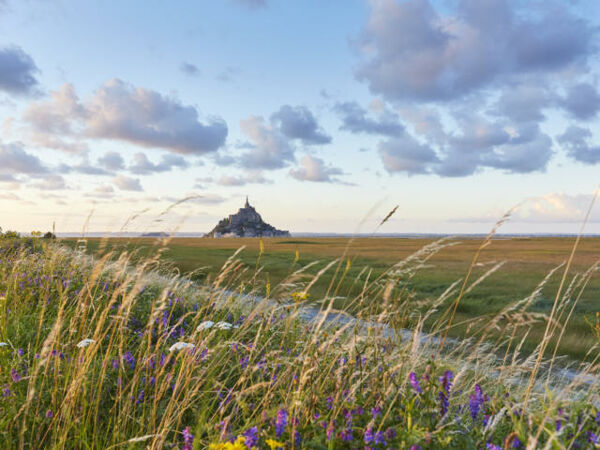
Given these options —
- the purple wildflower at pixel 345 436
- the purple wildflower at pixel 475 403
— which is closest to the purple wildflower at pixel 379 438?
the purple wildflower at pixel 345 436

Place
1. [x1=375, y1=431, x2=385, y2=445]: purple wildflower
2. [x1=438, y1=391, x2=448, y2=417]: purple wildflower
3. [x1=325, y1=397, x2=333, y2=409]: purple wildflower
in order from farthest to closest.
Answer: [x1=325, y1=397, x2=333, y2=409]: purple wildflower
[x1=438, y1=391, x2=448, y2=417]: purple wildflower
[x1=375, y1=431, x2=385, y2=445]: purple wildflower

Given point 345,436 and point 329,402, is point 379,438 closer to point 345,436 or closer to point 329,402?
point 345,436

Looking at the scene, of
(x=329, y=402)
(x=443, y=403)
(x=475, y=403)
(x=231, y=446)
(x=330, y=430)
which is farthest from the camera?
(x=329, y=402)

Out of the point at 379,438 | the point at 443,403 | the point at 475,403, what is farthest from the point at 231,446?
the point at 475,403

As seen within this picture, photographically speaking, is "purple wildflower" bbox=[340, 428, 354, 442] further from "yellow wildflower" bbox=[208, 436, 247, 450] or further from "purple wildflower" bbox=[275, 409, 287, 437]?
"yellow wildflower" bbox=[208, 436, 247, 450]

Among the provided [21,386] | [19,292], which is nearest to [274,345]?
[21,386]

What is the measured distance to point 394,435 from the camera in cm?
247

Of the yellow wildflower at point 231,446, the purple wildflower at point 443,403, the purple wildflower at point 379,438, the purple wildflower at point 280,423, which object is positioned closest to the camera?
the yellow wildflower at point 231,446

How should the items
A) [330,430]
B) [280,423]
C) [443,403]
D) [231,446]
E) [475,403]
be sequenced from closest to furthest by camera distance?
[231,446] < [330,430] < [280,423] < [443,403] < [475,403]

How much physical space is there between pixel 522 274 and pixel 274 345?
1903 centimetres

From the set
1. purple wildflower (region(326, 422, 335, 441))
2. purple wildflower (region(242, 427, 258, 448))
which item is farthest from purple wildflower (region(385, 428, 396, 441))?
purple wildflower (region(242, 427, 258, 448))

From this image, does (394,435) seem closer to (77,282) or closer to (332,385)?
(332,385)

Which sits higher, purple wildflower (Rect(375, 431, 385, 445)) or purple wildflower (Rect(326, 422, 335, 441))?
purple wildflower (Rect(326, 422, 335, 441))

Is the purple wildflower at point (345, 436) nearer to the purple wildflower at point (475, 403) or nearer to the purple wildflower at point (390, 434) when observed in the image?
the purple wildflower at point (390, 434)
